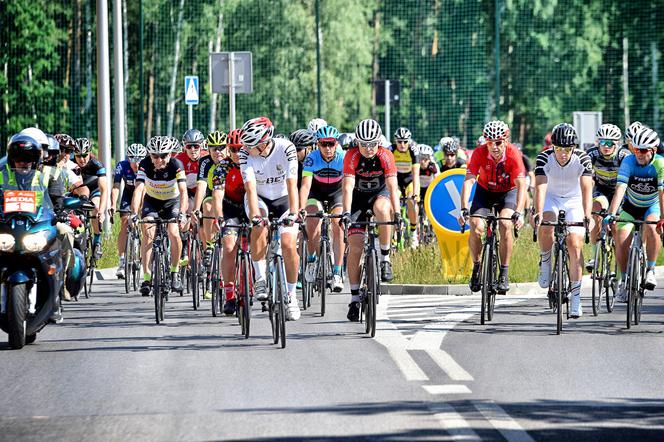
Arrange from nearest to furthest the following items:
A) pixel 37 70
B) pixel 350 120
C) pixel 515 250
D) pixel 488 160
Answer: pixel 488 160 < pixel 515 250 < pixel 37 70 < pixel 350 120

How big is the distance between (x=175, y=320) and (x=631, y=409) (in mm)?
7402

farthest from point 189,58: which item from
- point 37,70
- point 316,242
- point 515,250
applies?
point 316,242

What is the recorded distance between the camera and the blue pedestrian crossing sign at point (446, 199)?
20.1 m

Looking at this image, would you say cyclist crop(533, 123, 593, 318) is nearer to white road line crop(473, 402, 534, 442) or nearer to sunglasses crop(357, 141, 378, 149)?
sunglasses crop(357, 141, 378, 149)

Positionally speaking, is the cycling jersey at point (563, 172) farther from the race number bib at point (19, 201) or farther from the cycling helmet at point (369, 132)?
the race number bib at point (19, 201)

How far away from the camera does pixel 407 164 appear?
25047 mm

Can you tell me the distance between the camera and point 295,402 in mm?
10016

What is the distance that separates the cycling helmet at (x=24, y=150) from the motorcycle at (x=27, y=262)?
257 millimetres

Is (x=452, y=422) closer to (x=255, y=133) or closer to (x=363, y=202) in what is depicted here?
(x=255, y=133)

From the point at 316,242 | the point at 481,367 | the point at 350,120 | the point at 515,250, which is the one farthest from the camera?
the point at 350,120

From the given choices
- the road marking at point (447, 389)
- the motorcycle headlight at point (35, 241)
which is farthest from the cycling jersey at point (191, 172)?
the road marking at point (447, 389)

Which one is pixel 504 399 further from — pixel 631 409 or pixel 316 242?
pixel 316 242

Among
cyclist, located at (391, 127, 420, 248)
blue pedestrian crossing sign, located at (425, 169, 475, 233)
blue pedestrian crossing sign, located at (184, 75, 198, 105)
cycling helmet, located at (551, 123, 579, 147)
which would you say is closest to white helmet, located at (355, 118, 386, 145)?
cycling helmet, located at (551, 123, 579, 147)

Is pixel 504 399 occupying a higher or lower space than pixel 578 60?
lower
